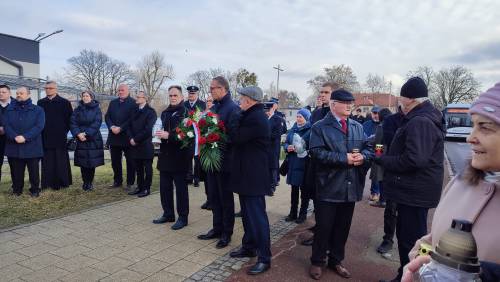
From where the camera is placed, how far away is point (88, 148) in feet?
26.1

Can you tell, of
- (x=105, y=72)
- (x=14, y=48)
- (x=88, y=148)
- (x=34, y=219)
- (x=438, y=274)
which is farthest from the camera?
(x=105, y=72)

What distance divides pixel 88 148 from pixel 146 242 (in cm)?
370

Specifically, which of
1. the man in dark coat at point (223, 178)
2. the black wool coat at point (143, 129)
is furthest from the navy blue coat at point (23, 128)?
the man in dark coat at point (223, 178)

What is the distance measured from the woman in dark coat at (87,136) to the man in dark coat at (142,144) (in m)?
0.78

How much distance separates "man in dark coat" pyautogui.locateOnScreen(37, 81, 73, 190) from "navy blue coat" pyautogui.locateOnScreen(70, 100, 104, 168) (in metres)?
0.23

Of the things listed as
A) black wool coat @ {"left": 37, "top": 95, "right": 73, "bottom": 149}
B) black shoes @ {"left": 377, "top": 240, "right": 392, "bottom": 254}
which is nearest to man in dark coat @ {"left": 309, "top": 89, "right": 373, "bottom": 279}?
black shoes @ {"left": 377, "top": 240, "right": 392, "bottom": 254}

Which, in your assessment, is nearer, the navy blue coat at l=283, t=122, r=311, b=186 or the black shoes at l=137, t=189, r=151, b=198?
the navy blue coat at l=283, t=122, r=311, b=186

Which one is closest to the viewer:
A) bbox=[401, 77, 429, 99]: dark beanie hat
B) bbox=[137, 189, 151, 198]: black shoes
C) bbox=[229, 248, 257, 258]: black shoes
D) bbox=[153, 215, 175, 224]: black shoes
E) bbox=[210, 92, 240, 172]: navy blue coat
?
bbox=[401, 77, 429, 99]: dark beanie hat

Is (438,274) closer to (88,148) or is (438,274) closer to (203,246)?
(203,246)

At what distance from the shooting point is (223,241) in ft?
16.8

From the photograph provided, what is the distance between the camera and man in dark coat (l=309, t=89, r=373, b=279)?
4125 mm

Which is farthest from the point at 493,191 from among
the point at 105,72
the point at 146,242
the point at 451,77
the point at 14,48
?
the point at 451,77

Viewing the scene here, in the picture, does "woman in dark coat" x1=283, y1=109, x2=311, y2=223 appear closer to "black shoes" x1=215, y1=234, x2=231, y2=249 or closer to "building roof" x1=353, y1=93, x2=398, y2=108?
"black shoes" x1=215, y1=234, x2=231, y2=249

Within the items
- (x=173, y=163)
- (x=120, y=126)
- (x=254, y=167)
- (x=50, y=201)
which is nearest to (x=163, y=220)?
(x=173, y=163)
